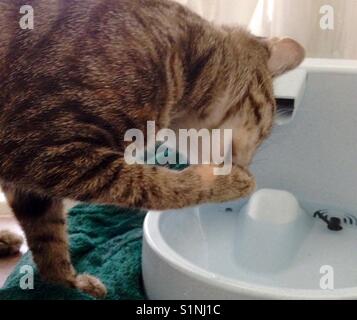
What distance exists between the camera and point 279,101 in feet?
3.79

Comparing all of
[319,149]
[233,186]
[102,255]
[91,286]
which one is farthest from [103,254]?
[319,149]

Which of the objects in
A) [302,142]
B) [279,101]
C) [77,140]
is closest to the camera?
[77,140]

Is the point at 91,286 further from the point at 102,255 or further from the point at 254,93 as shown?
the point at 254,93

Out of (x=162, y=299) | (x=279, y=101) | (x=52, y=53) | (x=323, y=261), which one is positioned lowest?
(x=323, y=261)

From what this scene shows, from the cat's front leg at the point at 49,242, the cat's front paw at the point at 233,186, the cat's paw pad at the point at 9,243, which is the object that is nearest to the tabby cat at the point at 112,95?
the cat's front paw at the point at 233,186

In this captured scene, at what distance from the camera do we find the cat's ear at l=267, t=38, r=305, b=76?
961 mm

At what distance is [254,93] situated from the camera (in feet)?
2.93

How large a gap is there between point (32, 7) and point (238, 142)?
343 mm

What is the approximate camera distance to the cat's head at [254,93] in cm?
89

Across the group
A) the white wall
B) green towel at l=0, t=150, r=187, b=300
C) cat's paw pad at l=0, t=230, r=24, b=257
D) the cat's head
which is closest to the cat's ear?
the cat's head

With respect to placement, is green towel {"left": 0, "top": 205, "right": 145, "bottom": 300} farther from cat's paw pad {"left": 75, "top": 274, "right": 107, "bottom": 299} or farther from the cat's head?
the cat's head

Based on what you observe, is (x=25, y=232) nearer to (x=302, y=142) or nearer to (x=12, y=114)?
Answer: (x=12, y=114)

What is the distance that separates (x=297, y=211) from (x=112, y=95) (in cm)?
69
